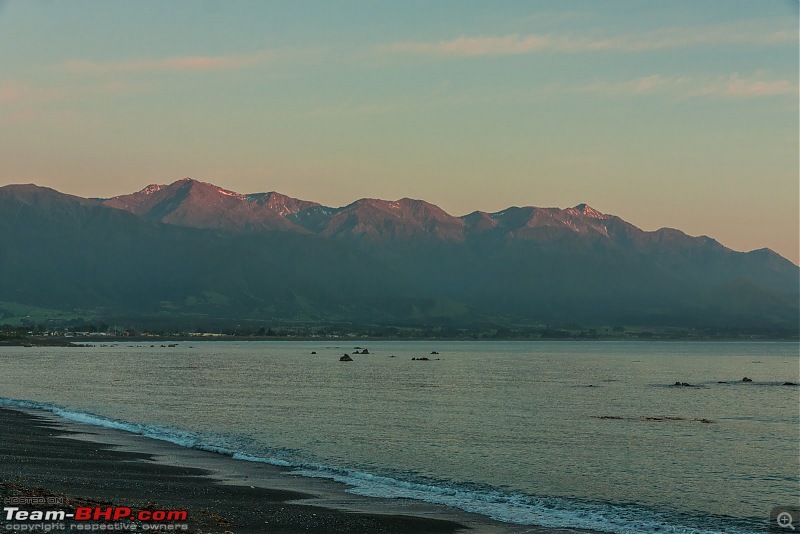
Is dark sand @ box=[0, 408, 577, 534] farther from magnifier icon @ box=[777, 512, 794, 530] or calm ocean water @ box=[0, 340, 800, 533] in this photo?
magnifier icon @ box=[777, 512, 794, 530]

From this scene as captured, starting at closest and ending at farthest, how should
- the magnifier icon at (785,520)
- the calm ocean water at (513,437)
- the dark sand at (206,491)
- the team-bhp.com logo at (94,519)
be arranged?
1. the team-bhp.com logo at (94,519)
2. the dark sand at (206,491)
3. the magnifier icon at (785,520)
4. the calm ocean water at (513,437)

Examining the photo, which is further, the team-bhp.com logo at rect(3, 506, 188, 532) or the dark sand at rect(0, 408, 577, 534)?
the dark sand at rect(0, 408, 577, 534)

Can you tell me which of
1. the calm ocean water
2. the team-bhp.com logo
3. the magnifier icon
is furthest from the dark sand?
the magnifier icon

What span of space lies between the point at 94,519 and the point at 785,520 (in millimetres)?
24044

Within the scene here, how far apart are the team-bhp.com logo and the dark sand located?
0.42 metres

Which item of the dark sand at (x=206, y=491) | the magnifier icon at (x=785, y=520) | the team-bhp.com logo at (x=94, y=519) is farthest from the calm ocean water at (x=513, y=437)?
the team-bhp.com logo at (x=94, y=519)

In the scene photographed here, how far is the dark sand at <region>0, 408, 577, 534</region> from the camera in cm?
2953

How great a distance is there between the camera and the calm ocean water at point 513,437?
118 feet

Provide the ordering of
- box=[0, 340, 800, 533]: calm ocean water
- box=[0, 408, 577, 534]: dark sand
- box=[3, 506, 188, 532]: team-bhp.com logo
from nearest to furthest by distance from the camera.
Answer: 1. box=[3, 506, 188, 532]: team-bhp.com logo
2. box=[0, 408, 577, 534]: dark sand
3. box=[0, 340, 800, 533]: calm ocean water

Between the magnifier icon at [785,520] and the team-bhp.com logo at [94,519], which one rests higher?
the team-bhp.com logo at [94,519]

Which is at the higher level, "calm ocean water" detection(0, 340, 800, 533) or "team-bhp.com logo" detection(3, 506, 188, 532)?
"team-bhp.com logo" detection(3, 506, 188, 532)

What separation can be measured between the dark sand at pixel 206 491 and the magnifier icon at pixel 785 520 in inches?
342

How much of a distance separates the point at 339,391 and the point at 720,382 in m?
57.9

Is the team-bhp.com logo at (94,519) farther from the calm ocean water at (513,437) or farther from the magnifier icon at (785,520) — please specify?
the magnifier icon at (785,520)
